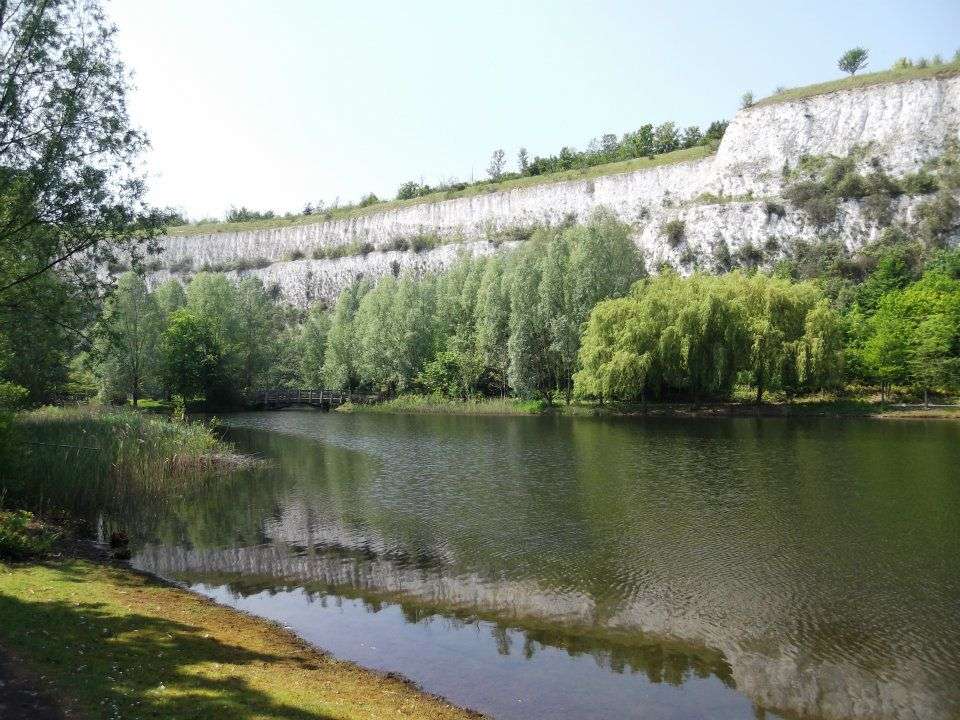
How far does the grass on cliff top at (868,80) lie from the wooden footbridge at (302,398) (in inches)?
2015

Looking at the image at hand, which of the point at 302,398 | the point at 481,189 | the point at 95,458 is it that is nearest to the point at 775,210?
the point at 481,189

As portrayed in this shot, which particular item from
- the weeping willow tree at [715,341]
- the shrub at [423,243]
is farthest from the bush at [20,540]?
the shrub at [423,243]

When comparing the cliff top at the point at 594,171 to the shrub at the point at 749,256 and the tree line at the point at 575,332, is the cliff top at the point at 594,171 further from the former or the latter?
the tree line at the point at 575,332

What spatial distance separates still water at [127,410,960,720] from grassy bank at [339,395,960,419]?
16.4 m

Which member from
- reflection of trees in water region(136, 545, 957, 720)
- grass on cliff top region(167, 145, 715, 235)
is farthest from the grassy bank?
grass on cliff top region(167, 145, 715, 235)

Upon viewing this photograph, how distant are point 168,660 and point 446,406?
48.0 m

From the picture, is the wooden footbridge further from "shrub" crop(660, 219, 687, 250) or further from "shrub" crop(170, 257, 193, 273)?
"shrub" crop(170, 257, 193, 273)

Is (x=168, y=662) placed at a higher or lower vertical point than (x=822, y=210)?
lower

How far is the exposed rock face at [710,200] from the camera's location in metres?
62.4

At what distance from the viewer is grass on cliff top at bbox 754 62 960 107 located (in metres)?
63.8

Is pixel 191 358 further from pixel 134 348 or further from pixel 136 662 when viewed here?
pixel 136 662

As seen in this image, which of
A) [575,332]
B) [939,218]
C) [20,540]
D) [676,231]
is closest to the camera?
[20,540]

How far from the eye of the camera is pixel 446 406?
55.9 m

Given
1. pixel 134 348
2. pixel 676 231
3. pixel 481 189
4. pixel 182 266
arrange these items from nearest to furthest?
pixel 134 348, pixel 676 231, pixel 481 189, pixel 182 266
